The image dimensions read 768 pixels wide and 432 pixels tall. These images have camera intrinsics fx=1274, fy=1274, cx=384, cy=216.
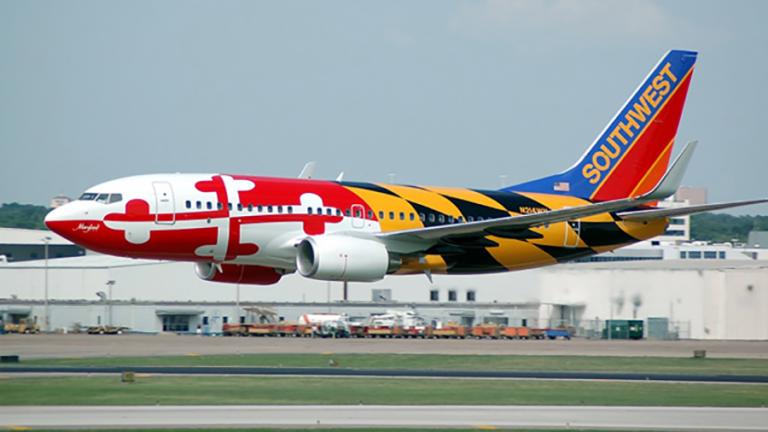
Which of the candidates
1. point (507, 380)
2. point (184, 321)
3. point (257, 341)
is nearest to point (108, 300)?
point (184, 321)

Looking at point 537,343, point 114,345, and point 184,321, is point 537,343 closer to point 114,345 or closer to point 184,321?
point 114,345

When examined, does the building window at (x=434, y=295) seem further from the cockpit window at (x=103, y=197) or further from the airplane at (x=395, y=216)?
the cockpit window at (x=103, y=197)

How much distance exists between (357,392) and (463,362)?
15.1 meters

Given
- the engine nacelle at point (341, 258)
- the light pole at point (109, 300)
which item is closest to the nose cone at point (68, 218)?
the engine nacelle at point (341, 258)

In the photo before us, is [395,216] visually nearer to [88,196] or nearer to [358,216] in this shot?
[358,216]

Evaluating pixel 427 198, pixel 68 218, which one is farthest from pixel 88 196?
pixel 427 198

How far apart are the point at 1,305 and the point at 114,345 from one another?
42.0 m

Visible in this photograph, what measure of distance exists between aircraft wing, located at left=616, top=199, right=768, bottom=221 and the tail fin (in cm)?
247

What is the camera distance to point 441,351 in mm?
59000

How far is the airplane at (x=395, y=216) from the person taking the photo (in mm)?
54219

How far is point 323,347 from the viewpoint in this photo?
202ft

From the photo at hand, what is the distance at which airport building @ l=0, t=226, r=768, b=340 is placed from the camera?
81.2m

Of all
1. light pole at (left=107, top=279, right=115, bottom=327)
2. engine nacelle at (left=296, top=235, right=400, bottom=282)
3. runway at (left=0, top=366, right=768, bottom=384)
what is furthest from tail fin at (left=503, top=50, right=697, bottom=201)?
light pole at (left=107, top=279, right=115, bottom=327)

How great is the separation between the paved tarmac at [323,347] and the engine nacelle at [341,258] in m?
3.76
